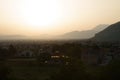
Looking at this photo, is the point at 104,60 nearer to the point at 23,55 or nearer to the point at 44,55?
the point at 44,55

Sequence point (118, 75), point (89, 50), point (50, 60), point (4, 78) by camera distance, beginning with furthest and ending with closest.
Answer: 1. point (89, 50)
2. point (50, 60)
3. point (4, 78)
4. point (118, 75)

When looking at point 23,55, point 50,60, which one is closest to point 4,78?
point 50,60

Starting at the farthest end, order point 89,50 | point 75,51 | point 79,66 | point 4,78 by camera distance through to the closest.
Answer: point 89,50 < point 75,51 < point 4,78 < point 79,66

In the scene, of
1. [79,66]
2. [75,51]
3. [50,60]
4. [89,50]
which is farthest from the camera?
[89,50]

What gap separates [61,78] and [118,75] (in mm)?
4769

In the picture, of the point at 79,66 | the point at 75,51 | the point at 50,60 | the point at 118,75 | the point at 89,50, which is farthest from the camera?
the point at 89,50

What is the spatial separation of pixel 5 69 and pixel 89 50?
47313mm

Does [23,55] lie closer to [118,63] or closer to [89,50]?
[89,50]

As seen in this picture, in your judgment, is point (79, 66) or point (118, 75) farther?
point (79, 66)

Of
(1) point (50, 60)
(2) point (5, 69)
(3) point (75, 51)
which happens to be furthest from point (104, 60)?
(2) point (5, 69)

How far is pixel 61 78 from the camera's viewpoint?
1176 inches

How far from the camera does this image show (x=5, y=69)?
35188mm

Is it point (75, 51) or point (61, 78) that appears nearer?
point (61, 78)

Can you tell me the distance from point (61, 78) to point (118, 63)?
536 centimetres
